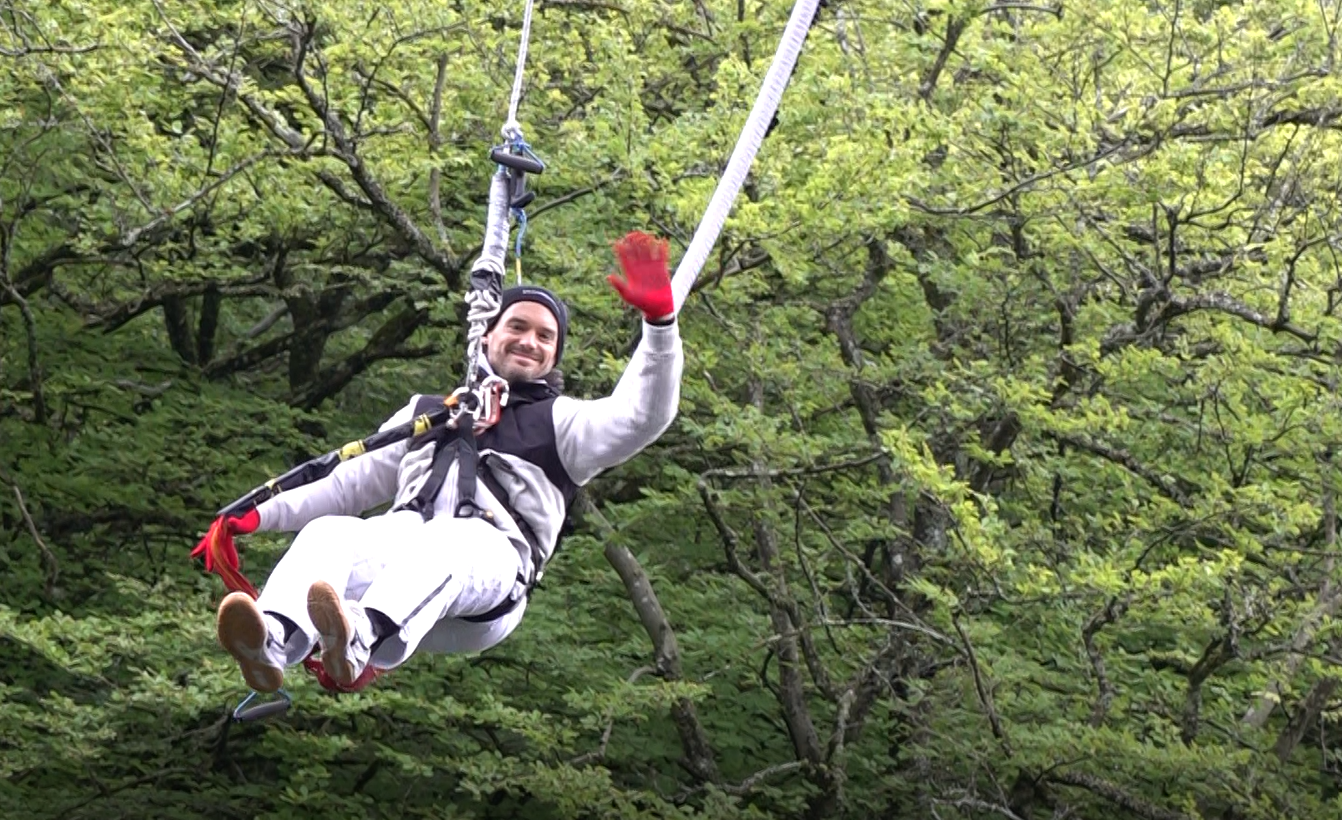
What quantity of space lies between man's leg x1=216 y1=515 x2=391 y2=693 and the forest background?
3703 millimetres

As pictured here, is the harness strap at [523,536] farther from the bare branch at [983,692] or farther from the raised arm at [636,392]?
the bare branch at [983,692]

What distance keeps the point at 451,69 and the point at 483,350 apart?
4.23m

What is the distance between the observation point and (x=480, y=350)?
5320mm

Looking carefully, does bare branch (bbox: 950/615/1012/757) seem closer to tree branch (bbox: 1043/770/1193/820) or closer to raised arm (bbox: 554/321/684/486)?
tree branch (bbox: 1043/770/1193/820)

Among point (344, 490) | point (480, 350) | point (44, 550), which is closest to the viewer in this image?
point (480, 350)

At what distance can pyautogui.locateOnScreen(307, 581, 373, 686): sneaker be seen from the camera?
14.2ft

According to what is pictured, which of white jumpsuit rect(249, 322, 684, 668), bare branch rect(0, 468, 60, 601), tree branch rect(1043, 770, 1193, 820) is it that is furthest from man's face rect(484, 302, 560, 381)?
bare branch rect(0, 468, 60, 601)

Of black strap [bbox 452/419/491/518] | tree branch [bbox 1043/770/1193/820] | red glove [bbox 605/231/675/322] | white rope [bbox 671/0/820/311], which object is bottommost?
tree branch [bbox 1043/770/1193/820]

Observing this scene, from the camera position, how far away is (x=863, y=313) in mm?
10875

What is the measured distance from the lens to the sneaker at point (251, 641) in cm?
425

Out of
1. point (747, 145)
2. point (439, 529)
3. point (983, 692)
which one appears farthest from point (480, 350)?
point (983, 692)

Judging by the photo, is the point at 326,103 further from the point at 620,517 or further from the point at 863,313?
the point at 863,313

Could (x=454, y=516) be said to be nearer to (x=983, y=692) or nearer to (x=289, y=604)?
(x=289, y=604)

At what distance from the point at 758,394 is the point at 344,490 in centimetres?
445
